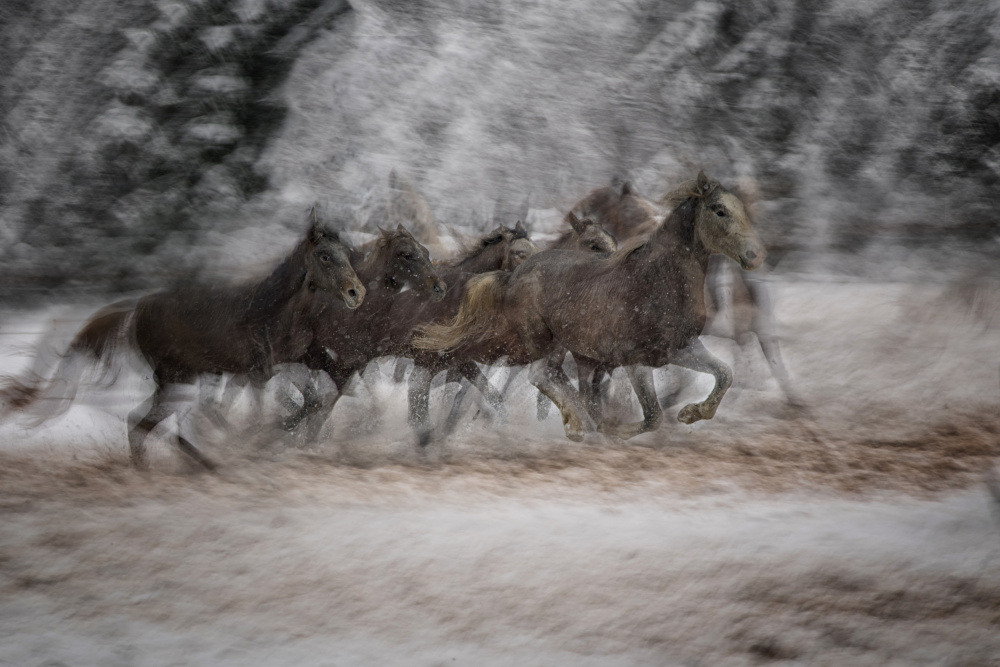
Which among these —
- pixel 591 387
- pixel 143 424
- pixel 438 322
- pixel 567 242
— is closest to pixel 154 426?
pixel 143 424

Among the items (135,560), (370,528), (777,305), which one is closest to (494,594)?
(370,528)

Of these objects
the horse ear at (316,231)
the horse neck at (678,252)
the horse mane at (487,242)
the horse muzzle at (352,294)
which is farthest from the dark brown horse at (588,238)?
the horse ear at (316,231)

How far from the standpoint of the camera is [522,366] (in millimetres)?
4867

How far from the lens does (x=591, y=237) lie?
474 cm

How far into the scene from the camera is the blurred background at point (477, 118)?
7.00m

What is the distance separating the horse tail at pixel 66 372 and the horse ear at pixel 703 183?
9.47ft

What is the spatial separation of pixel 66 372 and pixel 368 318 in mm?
1611

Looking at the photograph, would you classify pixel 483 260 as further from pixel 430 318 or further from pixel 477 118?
pixel 477 118

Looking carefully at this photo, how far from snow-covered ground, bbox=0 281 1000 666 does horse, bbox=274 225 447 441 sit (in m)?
0.28

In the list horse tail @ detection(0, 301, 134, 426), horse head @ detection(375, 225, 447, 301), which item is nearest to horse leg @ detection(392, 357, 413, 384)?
horse head @ detection(375, 225, 447, 301)

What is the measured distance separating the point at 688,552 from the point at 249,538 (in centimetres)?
171

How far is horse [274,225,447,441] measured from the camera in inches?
177

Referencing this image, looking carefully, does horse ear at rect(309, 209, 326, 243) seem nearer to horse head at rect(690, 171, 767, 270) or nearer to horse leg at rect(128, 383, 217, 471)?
horse leg at rect(128, 383, 217, 471)

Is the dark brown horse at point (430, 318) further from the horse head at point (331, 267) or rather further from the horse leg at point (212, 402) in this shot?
the horse leg at point (212, 402)
